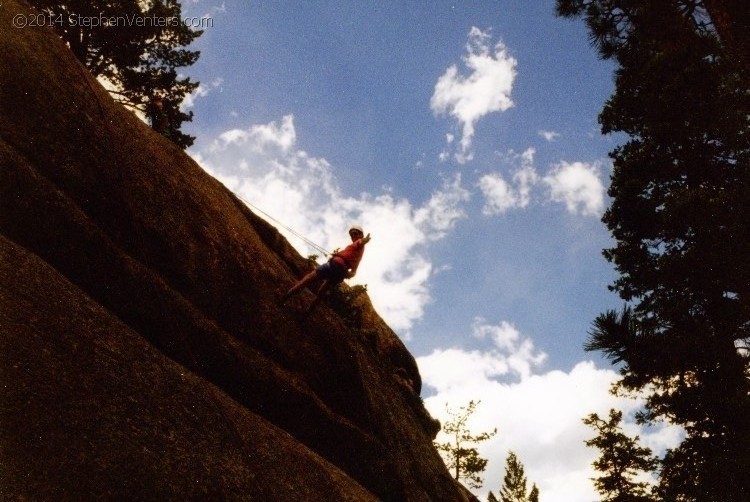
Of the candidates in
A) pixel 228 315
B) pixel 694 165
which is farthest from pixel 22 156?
pixel 694 165

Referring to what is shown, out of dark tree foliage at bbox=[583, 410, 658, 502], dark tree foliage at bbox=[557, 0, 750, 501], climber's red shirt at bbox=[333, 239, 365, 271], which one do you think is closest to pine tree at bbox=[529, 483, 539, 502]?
dark tree foliage at bbox=[583, 410, 658, 502]

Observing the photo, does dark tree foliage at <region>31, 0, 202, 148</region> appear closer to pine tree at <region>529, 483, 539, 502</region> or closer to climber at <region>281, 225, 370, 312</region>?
climber at <region>281, 225, 370, 312</region>

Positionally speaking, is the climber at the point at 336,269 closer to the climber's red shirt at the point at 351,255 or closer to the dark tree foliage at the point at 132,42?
the climber's red shirt at the point at 351,255

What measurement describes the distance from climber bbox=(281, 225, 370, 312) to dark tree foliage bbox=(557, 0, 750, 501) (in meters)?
5.50

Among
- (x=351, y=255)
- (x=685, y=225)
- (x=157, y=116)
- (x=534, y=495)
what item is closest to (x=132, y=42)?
(x=157, y=116)

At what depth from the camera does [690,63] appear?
6219mm

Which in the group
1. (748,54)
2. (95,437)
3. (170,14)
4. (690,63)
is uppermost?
(170,14)

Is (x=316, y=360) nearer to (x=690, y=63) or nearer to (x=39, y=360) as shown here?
(x=39, y=360)

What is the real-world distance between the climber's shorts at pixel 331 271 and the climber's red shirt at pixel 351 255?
0.12 metres

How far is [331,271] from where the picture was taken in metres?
9.34

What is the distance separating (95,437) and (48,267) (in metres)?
2.23

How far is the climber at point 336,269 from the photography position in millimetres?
9109

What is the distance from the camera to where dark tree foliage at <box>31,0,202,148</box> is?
1609 centimetres

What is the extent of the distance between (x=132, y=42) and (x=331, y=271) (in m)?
15.3
